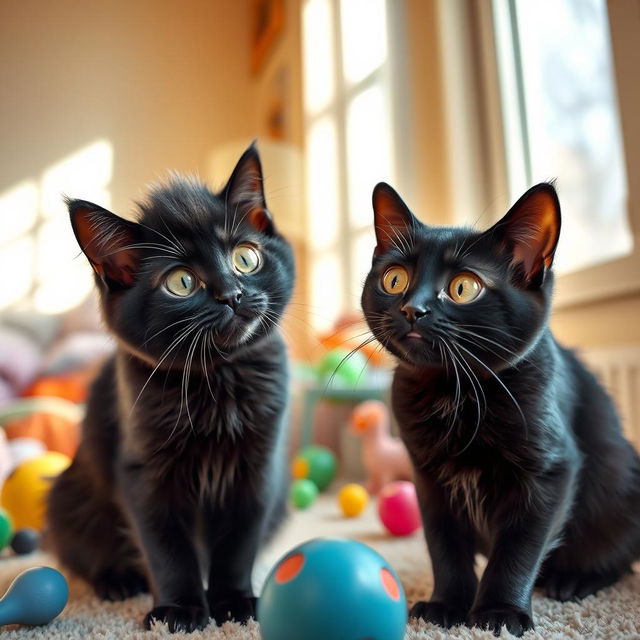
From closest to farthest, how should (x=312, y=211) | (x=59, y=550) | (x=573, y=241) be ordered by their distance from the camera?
1. (x=59, y=550)
2. (x=573, y=241)
3. (x=312, y=211)

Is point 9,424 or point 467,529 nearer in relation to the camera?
point 467,529

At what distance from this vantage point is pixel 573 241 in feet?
7.23

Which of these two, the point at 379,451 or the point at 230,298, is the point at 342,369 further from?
the point at 230,298

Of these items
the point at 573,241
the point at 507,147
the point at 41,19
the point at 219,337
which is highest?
the point at 41,19

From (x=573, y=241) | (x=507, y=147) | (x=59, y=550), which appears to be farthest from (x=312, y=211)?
(x=59, y=550)

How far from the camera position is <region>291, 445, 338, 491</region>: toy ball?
244 cm

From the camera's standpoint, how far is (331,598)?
688mm

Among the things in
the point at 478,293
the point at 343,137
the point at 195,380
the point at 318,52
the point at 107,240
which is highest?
the point at 318,52

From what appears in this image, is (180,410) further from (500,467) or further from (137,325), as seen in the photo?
(500,467)

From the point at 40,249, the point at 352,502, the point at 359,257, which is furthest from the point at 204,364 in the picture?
the point at 40,249

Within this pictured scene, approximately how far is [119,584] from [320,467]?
1361mm

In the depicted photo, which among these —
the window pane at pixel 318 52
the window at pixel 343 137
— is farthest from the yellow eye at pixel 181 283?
the window pane at pixel 318 52

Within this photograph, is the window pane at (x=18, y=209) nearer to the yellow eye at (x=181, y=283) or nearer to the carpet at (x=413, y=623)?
the carpet at (x=413, y=623)

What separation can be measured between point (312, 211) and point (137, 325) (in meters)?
3.18
